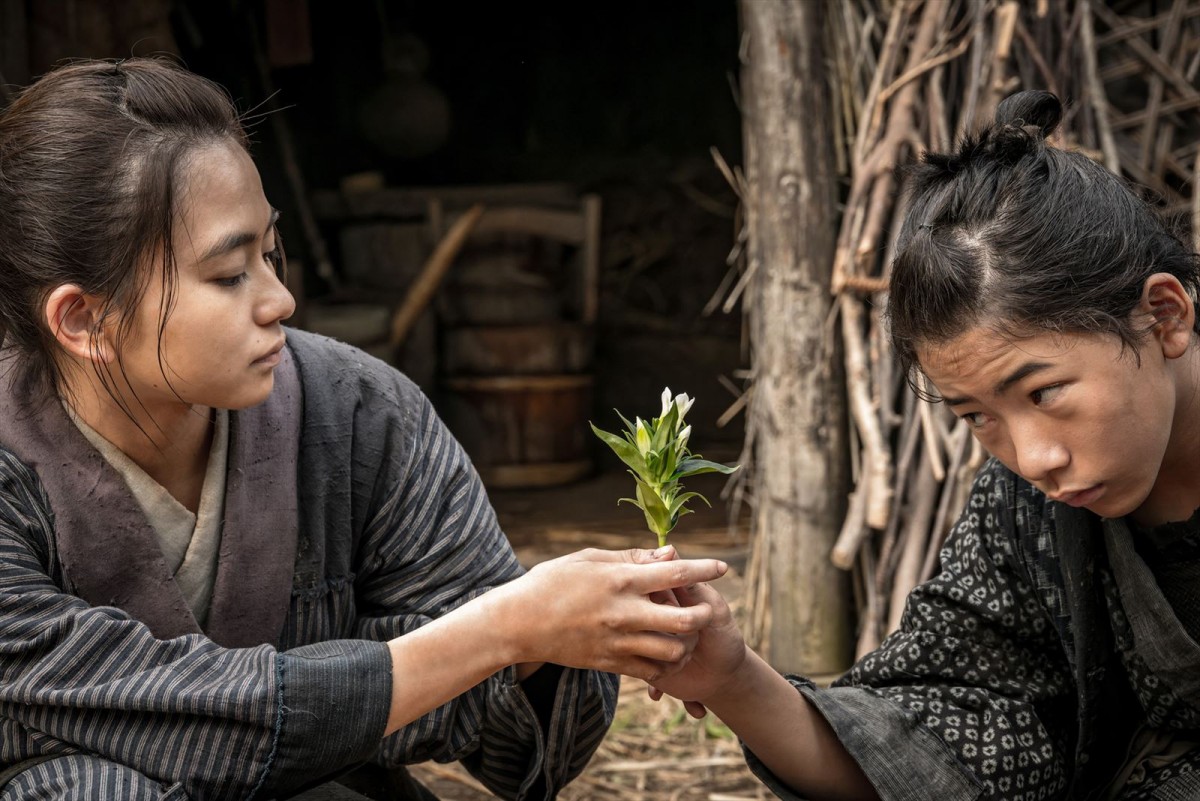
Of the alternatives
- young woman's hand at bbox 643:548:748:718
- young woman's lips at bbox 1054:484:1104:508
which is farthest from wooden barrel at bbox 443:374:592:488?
young woman's lips at bbox 1054:484:1104:508

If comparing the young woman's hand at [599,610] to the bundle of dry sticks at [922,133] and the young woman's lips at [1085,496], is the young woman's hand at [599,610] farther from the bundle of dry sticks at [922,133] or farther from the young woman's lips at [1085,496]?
the bundle of dry sticks at [922,133]

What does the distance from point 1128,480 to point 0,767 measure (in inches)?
66.6

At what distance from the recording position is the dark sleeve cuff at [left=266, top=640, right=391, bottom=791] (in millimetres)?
1837

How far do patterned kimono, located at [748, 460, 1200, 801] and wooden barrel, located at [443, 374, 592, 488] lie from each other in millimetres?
4981

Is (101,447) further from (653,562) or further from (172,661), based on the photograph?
(653,562)

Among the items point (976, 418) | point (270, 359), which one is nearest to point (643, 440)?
point (976, 418)

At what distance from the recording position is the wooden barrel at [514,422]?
278 inches

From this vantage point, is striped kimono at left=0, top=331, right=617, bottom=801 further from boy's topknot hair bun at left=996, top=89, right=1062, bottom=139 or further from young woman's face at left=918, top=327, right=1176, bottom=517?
boy's topknot hair bun at left=996, top=89, right=1062, bottom=139

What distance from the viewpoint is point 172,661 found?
1854 millimetres

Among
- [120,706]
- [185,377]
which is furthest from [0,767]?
[185,377]

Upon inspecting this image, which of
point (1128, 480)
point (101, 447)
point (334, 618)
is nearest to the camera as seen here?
point (1128, 480)

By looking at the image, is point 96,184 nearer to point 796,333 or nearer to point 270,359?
point 270,359

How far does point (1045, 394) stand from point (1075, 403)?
0.13 ft

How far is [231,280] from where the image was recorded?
1919mm
